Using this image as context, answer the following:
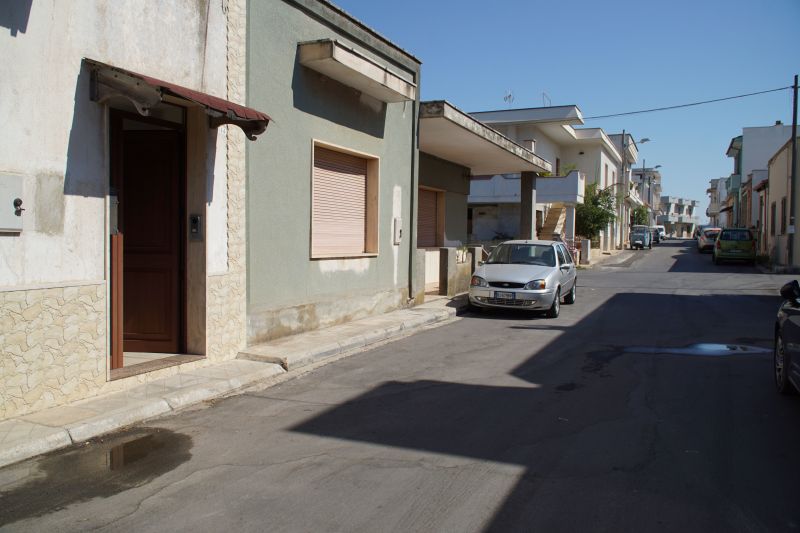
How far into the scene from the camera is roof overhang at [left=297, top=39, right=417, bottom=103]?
9633mm

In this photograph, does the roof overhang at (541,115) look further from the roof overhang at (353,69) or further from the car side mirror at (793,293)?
the car side mirror at (793,293)

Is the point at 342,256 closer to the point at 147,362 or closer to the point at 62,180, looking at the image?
the point at 147,362

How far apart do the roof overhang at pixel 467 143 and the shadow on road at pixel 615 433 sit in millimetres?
6490

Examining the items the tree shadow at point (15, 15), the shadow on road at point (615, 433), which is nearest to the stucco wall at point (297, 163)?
the shadow on road at point (615, 433)

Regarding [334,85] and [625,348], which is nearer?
[625,348]

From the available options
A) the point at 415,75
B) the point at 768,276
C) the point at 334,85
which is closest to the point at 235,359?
the point at 334,85

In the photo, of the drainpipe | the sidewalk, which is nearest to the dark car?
the sidewalk

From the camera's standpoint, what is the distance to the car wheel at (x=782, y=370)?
665cm

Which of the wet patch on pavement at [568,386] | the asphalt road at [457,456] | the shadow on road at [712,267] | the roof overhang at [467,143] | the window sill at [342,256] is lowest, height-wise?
the asphalt road at [457,456]

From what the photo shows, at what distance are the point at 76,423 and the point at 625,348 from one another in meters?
7.69

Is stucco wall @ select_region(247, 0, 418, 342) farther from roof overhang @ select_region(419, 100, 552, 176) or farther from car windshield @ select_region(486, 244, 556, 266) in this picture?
car windshield @ select_region(486, 244, 556, 266)

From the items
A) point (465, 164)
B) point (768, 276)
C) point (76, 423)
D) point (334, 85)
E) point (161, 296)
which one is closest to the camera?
point (76, 423)

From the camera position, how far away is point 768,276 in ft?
80.4

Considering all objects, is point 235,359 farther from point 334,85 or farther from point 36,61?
point 334,85
